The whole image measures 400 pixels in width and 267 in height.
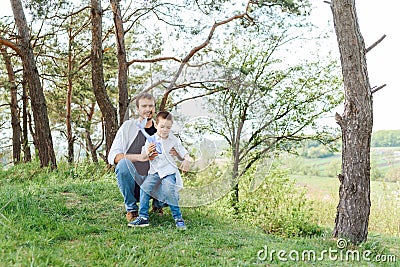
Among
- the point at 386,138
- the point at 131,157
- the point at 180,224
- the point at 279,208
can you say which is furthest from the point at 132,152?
the point at 386,138

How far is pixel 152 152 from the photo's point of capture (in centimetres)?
410

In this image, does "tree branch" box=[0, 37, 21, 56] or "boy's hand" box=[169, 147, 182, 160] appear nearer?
"boy's hand" box=[169, 147, 182, 160]

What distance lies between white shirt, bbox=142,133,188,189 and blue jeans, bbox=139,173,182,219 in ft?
0.16

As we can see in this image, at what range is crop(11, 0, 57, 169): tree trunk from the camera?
8.89 m

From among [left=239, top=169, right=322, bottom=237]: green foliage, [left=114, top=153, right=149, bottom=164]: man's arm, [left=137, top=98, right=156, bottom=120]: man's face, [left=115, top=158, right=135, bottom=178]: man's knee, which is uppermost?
[left=137, top=98, right=156, bottom=120]: man's face

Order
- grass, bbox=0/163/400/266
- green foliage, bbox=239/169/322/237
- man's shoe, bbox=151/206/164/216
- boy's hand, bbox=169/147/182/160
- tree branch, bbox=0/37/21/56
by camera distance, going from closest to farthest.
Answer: grass, bbox=0/163/400/266
boy's hand, bbox=169/147/182/160
man's shoe, bbox=151/206/164/216
green foliage, bbox=239/169/322/237
tree branch, bbox=0/37/21/56

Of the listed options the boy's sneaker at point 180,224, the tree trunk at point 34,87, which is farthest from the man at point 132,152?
the tree trunk at point 34,87

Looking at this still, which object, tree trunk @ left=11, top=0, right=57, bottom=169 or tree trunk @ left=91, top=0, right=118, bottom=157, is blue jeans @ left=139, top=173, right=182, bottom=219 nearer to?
tree trunk @ left=91, top=0, right=118, bottom=157

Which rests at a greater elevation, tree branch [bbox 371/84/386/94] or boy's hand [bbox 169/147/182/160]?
tree branch [bbox 371/84/386/94]

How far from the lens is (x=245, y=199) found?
23.1 feet

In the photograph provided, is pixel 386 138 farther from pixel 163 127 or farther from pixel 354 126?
pixel 163 127

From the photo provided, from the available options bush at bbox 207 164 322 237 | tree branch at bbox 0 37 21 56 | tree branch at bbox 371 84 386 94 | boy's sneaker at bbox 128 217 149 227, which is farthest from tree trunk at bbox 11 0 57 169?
tree branch at bbox 371 84 386 94

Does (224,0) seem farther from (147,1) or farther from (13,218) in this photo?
(13,218)

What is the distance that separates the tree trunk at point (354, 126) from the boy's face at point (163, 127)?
5.59 ft
